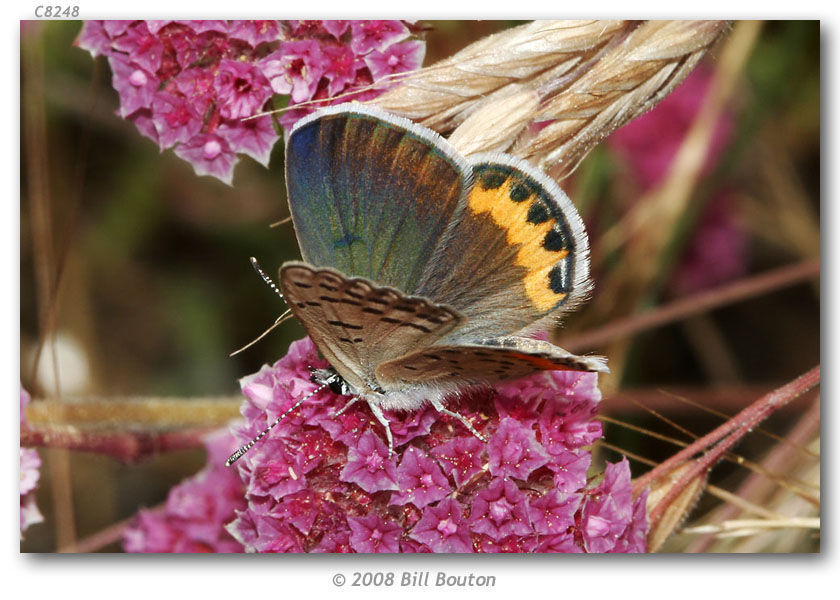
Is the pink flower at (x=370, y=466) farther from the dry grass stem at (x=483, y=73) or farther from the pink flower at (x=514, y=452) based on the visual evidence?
the dry grass stem at (x=483, y=73)

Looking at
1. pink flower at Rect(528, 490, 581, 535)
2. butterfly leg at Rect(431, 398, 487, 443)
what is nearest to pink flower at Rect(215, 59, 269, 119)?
butterfly leg at Rect(431, 398, 487, 443)

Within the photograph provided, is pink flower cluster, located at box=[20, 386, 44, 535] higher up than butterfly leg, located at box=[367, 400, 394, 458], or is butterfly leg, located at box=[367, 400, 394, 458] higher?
butterfly leg, located at box=[367, 400, 394, 458]

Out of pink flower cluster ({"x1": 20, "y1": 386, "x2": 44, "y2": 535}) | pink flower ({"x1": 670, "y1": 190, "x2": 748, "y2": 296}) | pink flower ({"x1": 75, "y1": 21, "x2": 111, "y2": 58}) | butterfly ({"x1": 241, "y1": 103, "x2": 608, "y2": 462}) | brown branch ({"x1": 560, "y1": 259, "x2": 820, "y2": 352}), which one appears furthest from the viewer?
pink flower ({"x1": 670, "y1": 190, "x2": 748, "y2": 296})

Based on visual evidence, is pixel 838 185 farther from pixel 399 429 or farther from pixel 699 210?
pixel 399 429

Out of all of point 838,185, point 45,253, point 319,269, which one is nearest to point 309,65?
point 319,269

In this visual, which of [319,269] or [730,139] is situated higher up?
[730,139]

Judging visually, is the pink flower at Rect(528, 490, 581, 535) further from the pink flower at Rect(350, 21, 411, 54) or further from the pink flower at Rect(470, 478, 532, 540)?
the pink flower at Rect(350, 21, 411, 54)

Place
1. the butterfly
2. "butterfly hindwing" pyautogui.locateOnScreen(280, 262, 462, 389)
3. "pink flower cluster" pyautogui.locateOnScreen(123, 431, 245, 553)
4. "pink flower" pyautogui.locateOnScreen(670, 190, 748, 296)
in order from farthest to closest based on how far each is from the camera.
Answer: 1. "pink flower" pyautogui.locateOnScreen(670, 190, 748, 296)
2. "pink flower cluster" pyautogui.locateOnScreen(123, 431, 245, 553)
3. the butterfly
4. "butterfly hindwing" pyautogui.locateOnScreen(280, 262, 462, 389)

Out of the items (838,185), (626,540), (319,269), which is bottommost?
(626,540)
